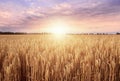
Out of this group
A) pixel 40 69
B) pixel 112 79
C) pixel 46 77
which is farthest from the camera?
pixel 40 69

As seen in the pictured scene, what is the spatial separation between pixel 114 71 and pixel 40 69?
1.05 metres

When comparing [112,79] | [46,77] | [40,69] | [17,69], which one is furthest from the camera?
[17,69]

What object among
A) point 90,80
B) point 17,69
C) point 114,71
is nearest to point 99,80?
point 90,80

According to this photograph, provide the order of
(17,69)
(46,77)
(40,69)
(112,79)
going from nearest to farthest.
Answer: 1. (46,77)
2. (112,79)
3. (40,69)
4. (17,69)

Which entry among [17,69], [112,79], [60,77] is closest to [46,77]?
[60,77]

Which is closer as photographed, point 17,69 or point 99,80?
point 99,80

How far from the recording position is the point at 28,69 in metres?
2.38

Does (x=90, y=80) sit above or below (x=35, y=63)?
below

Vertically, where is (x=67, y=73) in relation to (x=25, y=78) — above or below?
above

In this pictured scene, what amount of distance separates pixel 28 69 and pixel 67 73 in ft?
2.26

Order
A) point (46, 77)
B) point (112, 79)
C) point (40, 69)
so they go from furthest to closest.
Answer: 1. point (40, 69)
2. point (112, 79)
3. point (46, 77)

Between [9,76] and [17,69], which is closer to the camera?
[9,76]

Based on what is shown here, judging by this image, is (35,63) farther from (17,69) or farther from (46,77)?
(46,77)

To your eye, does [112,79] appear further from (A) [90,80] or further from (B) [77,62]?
(B) [77,62]
